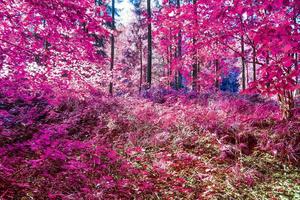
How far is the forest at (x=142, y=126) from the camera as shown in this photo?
4.70m

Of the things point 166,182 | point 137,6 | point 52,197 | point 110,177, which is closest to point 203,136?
point 166,182

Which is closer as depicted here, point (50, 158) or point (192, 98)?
point (50, 158)

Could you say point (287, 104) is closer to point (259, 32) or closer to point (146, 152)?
point (259, 32)

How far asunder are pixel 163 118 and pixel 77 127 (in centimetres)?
270

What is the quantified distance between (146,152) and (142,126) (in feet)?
4.96

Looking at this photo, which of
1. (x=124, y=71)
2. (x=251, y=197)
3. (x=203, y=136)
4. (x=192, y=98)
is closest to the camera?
(x=251, y=197)

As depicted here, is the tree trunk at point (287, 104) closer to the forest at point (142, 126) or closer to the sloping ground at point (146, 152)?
the forest at point (142, 126)

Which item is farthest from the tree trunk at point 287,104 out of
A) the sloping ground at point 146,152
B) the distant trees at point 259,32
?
the sloping ground at point 146,152

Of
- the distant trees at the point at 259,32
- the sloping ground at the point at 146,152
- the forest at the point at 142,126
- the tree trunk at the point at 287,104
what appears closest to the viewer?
the distant trees at the point at 259,32

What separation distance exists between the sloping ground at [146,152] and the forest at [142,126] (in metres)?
0.03

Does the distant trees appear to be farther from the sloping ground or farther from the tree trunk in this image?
the sloping ground

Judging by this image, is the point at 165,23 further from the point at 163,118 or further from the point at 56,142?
the point at 56,142

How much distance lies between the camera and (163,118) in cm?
857

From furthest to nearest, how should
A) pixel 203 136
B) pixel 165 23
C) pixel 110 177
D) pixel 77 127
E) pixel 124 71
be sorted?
pixel 124 71, pixel 165 23, pixel 77 127, pixel 203 136, pixel 110 177
